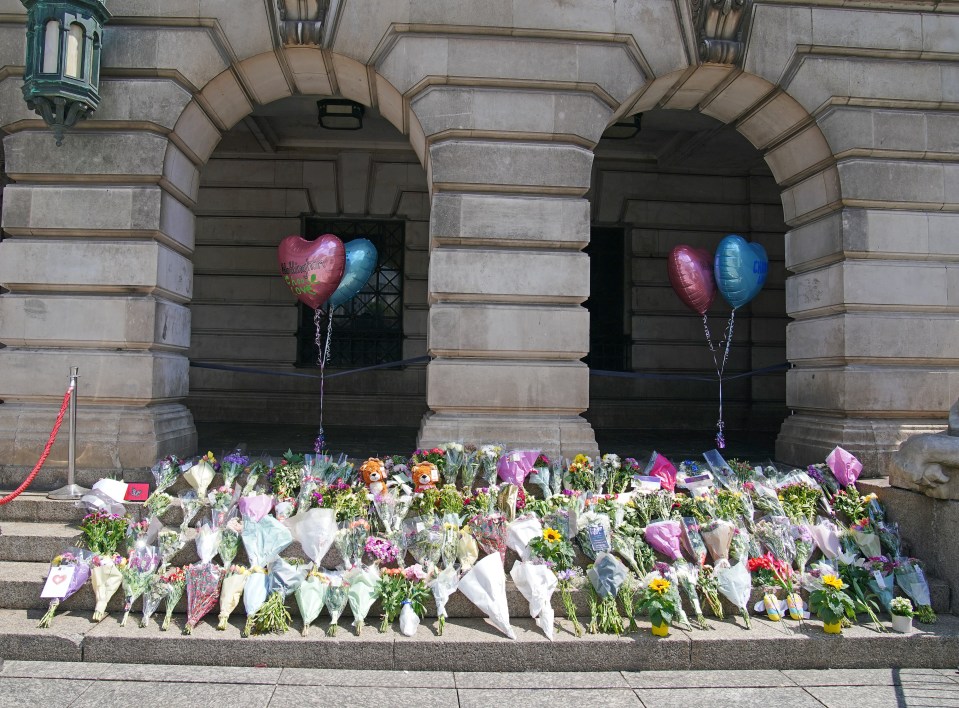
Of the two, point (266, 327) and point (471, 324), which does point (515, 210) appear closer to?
point (471, 324)

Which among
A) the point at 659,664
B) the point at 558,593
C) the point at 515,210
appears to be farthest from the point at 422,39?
the point at 659,664

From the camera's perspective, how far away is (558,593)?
218 inches

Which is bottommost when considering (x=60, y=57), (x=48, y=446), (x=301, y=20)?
(x=48, y=446)

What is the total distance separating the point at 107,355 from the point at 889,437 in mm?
8427

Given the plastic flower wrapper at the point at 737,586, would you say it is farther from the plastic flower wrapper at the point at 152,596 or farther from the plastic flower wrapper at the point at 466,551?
the plastic flower wrapper at the point at 152,596

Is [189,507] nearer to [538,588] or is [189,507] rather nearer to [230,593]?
[230,593]

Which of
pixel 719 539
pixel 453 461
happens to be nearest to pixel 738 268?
pixel 719 539

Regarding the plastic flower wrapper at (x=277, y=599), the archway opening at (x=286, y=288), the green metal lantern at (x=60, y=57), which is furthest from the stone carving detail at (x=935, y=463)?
the green metal lantern at (x=60, y=57)

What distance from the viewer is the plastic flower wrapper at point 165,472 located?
6.76 metres

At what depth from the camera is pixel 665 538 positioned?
5926 millimetres

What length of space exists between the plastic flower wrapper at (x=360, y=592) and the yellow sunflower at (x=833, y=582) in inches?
139

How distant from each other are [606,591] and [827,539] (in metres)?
2.26

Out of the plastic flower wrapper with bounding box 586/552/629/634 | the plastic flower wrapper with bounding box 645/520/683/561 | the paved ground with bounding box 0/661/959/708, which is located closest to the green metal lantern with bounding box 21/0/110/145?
the paved ground with bounding box 0/661/959/708

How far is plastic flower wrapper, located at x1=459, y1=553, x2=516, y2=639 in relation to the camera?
17.1 feet
